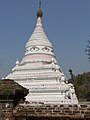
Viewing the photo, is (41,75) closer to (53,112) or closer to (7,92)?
(53,112)

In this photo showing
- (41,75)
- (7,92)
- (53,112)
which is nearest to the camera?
(7,92)

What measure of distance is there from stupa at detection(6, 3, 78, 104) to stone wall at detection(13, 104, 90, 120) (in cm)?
2384

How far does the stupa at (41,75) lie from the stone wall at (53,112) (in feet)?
78.2

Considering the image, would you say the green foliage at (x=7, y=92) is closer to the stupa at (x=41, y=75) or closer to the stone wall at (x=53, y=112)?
the stone wall at (x=53, y=112)

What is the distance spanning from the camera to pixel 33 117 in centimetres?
577

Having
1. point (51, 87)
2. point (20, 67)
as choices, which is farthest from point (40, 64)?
point (51, 87)

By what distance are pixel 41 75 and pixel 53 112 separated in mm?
31347

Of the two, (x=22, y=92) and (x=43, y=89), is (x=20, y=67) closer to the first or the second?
(x=43, y=89)

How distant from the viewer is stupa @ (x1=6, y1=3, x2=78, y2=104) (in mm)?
35031

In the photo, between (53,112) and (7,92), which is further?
(53,112)

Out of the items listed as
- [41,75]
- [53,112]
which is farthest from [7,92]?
[41,75]

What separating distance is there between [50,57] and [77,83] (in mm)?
17830

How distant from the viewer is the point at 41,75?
1455 inches

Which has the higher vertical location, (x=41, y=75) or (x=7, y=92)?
(x=41, y=75)
